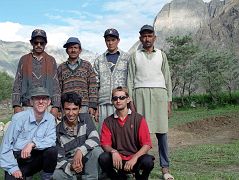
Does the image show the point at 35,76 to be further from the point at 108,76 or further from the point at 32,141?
the point at 32,141

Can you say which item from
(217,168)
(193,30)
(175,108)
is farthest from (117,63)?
(193,30)

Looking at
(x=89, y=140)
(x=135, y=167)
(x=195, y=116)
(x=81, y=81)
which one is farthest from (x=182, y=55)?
(x=135, y=167)

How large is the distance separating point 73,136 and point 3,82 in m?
59.0

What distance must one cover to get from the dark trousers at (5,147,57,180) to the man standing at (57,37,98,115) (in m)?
1.05

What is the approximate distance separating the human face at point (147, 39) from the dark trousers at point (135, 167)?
1.68 m

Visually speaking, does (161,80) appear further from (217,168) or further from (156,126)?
(217,168)

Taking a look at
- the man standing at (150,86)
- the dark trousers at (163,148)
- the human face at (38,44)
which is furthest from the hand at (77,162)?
the human face at (38,44)

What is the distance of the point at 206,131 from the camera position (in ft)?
53.8

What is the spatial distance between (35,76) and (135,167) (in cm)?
188

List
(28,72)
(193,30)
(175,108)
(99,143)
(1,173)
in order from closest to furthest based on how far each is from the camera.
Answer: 1. (99,143)
2. (28,72)
3. (1,173)
4. (175,108)
5. (193,30)

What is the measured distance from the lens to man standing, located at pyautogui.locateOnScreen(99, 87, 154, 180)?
448cm

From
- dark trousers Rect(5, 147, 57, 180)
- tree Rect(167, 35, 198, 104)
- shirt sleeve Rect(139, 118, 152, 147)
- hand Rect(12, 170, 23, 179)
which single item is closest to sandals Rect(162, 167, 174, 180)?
shirt sleeve Rect(139, 118, 152, 147)

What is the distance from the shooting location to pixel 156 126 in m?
5.42

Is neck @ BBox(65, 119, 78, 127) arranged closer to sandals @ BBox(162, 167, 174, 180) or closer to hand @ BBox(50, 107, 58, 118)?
hand @ BBox(50, 107, 58, 118)
